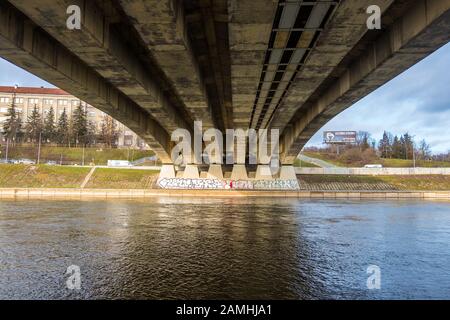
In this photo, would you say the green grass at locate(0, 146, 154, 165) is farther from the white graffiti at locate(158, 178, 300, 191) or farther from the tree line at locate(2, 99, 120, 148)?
the white graffiti at locate(158, 178, 300, 191)

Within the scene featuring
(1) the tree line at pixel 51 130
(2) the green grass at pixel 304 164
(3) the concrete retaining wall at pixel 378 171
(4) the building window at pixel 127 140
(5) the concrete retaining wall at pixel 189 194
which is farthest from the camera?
(4) the building window at pixel 127 140

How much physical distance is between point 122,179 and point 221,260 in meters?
63.6

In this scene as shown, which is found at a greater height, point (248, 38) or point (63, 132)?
point (63, 132)

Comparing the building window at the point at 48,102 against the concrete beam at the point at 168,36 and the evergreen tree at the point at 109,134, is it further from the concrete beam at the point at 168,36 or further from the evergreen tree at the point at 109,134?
the concrete beam at the point at 168,36

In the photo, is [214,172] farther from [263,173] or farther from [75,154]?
[75,154]

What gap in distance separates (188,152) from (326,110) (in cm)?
2963

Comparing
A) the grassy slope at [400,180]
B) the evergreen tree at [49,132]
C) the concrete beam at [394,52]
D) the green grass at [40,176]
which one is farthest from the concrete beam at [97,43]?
the evergreen tree at [49,132]

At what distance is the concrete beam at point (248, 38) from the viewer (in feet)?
37.2

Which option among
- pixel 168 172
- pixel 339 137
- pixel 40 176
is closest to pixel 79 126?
pixel 40 176

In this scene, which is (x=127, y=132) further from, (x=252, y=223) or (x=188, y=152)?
(x=252, y=223)

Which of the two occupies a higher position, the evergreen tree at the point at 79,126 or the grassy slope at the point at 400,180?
the evergreen tree at the point at 79,126

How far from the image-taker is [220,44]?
16.5 meters

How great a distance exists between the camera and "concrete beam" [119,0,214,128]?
11102 millimetres

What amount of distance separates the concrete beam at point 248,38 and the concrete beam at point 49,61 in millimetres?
8080
